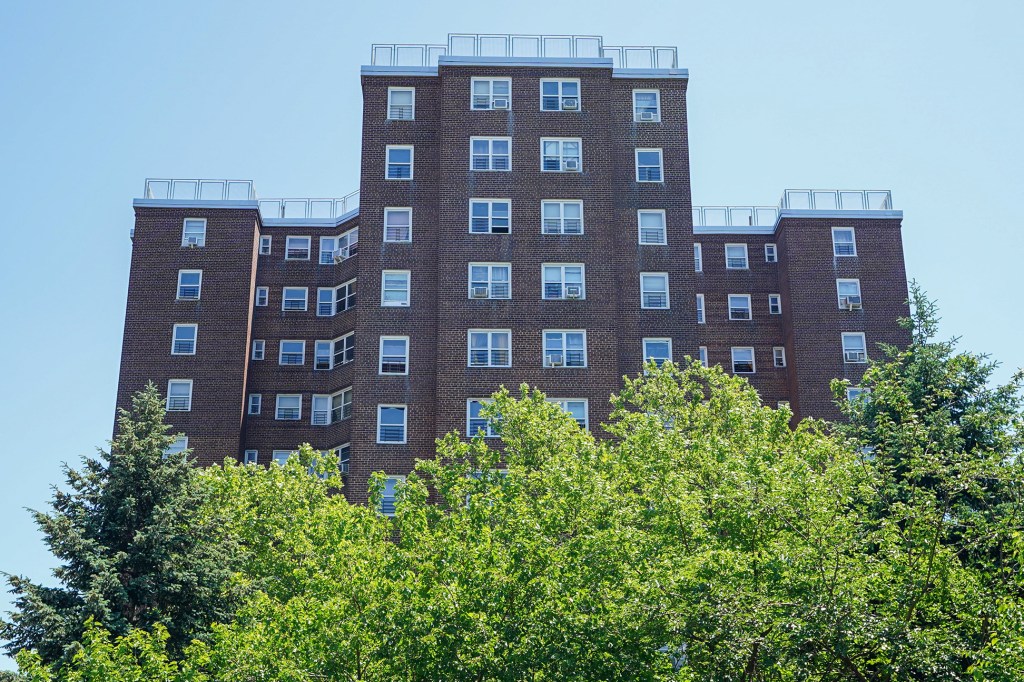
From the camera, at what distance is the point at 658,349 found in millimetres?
56219

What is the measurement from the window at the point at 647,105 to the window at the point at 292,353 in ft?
67.2

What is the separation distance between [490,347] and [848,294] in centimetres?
2250

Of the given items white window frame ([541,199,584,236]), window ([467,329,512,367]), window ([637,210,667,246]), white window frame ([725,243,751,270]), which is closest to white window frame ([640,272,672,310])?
window ([637,210,667,246])

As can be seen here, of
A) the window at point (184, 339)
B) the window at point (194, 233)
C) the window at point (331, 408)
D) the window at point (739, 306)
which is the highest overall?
the window at point (194, 233)

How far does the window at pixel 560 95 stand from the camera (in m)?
58.8

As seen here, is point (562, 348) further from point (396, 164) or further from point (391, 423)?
point (396, 164)

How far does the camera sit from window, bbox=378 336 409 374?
182 feet

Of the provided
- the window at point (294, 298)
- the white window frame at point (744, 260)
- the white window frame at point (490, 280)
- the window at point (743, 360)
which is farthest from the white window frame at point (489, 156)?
the window at point (743, 360)

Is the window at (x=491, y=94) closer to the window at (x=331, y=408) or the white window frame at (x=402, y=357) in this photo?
the white window frame at (x=402, y=357)

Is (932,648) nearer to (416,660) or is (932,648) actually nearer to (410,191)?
(416,660)

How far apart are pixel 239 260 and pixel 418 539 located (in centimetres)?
3465

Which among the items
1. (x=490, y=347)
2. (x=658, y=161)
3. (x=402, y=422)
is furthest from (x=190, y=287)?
(x=658, y=161)

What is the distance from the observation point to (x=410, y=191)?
58.3 m

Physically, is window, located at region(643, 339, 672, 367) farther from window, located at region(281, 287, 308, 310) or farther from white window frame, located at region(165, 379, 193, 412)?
white window frame, located at region(165, 379, 193, 412)
